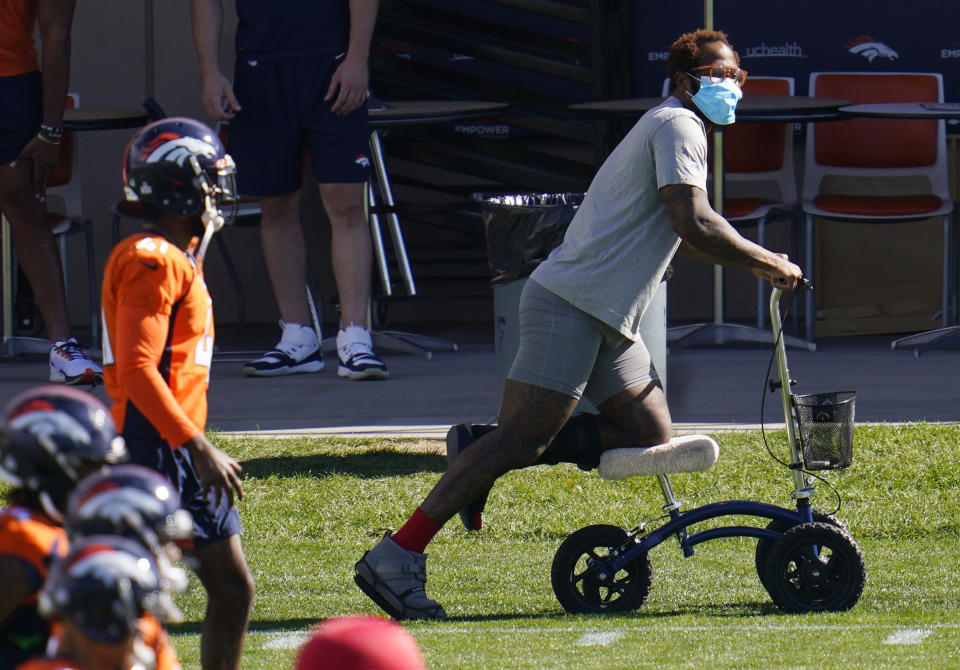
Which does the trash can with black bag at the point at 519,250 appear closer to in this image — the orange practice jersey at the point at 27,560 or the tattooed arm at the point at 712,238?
the tattooed arm at the point at 712,238

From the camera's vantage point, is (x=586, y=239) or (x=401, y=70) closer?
(x=586, y=239)

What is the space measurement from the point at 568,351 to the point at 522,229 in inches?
52.2

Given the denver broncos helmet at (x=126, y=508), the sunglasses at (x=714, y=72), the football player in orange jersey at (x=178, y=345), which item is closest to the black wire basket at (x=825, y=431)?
the sunglasses at (x=714, y=72)

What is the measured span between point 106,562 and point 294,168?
6.08 meters

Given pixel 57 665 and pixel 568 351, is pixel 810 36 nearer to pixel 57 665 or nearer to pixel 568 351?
pixel 568 351

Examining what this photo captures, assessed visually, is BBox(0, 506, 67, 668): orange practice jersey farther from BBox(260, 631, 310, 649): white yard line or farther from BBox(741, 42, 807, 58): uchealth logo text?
BBox(741, 42, 807, 58): uchealth logo text

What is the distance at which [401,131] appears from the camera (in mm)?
10594

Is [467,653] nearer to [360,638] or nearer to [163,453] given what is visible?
[163,453]

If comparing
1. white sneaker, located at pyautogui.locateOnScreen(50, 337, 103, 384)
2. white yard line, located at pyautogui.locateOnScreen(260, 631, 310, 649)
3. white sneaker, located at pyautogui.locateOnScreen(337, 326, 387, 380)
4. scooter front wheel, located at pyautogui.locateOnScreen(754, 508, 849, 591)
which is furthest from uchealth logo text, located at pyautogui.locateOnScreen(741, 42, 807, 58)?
white yard line, located at pyautogui.locateOnScreen(260, 631, 310, 649)

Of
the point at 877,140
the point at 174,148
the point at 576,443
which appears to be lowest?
the point at 576,443

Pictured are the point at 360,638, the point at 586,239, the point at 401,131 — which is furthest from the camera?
the point at 401,131

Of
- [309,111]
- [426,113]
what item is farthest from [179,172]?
[426,113]

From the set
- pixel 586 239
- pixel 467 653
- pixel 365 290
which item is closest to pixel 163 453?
pixel 467 653

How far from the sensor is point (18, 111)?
755 centimetres
